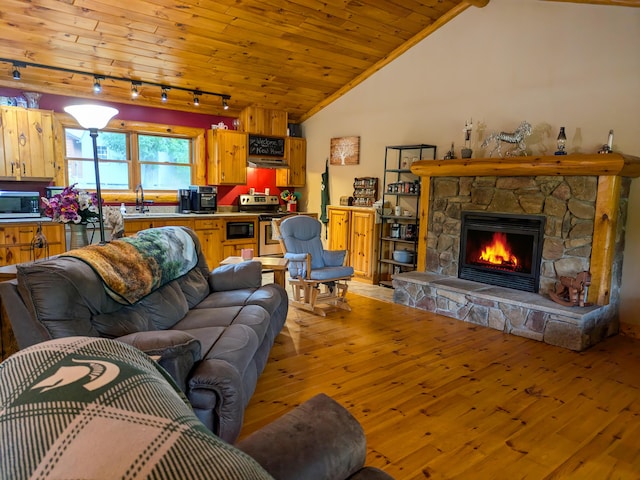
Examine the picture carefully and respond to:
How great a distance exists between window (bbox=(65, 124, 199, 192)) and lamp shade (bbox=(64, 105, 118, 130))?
3386 mm

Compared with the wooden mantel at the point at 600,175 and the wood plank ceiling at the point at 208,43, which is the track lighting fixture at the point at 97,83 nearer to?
the wood plank ceiling at the point at 208,43

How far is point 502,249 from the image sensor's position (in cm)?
468

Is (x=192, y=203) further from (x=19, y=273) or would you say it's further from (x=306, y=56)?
(x=19, y=273)

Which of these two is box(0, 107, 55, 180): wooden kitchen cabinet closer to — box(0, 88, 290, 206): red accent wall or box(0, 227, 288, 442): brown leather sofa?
box(0, 88, 290, 206): red accent wall

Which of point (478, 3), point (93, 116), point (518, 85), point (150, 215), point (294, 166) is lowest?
point (150, 215)

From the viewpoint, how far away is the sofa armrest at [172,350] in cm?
179

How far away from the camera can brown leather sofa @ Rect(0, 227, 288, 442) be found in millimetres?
1876

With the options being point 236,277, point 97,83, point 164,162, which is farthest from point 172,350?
point 164,162

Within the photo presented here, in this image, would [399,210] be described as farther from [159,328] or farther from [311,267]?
[159,328]

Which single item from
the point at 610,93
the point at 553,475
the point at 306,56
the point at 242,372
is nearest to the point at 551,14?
the point at 610,93

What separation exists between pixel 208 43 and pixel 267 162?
2.30 metres

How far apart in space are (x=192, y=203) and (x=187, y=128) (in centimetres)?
119

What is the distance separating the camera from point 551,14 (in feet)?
14.5

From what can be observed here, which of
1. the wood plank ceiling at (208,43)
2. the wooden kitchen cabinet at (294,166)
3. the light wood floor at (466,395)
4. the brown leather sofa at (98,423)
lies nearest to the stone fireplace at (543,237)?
the light wood floor at (466,395)
